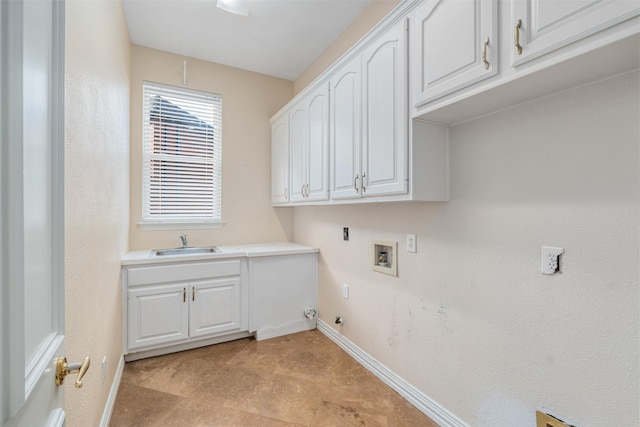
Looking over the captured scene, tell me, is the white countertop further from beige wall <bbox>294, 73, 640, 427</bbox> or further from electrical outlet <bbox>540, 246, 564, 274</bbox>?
electrical outlet <bbox>540, 246, 564, 274</bbox>

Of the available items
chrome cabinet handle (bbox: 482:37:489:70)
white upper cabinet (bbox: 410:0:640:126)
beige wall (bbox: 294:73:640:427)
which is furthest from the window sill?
chrome cabinet handle (bbox: 482:37:489:70)

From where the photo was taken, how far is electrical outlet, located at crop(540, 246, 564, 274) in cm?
124

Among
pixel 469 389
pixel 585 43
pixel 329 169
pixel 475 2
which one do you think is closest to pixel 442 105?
pixel 475 2

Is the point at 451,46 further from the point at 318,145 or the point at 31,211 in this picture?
the point at 31,211

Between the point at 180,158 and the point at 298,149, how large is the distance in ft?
4.31

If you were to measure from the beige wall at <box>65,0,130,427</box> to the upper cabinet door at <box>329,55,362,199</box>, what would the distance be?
1459 millimetres

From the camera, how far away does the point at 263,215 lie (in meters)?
3.52

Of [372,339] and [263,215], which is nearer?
[372,339]

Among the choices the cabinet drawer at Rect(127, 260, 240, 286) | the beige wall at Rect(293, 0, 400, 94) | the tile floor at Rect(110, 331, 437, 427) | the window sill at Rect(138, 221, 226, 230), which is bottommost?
the tile floor at Rect(110, 331, 437, 427)

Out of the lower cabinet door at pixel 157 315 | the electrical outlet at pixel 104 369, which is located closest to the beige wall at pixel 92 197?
the electrical outlet at pixel 104 369

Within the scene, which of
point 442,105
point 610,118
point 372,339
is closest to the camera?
point 610,118

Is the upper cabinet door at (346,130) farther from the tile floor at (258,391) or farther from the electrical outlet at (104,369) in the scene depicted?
the electrical outlet at (104,369)

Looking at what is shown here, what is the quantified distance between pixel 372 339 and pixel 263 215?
74.8 inches

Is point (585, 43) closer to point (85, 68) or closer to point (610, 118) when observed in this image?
point (610, 118)
